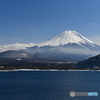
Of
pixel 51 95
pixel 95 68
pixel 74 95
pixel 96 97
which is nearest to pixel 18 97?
pixel 51 95

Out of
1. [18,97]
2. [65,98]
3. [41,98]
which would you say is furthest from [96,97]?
[18,97]

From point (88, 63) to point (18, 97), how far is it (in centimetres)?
10897

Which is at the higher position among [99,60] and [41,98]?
[99,60]

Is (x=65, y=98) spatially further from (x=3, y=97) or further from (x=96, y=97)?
(x=3, y=97)

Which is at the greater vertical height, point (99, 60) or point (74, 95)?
point (99, 60)

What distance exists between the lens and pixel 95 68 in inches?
5477

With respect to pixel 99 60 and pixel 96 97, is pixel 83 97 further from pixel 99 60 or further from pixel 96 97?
pixel 99 60

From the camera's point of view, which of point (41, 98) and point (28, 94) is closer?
point (41, 98)

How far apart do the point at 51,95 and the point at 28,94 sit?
364 centimetres

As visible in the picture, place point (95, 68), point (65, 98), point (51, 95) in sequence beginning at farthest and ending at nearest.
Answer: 1. point (95, 68)
2. point (51, 95)
3. point (65, 98)

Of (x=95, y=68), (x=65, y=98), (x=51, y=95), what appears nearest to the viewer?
(x=65, y=98)

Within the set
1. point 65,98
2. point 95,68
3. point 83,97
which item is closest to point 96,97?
point 83,97

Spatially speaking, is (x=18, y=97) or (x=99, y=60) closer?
(x=18, y=97)

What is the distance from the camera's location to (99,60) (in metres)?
146
